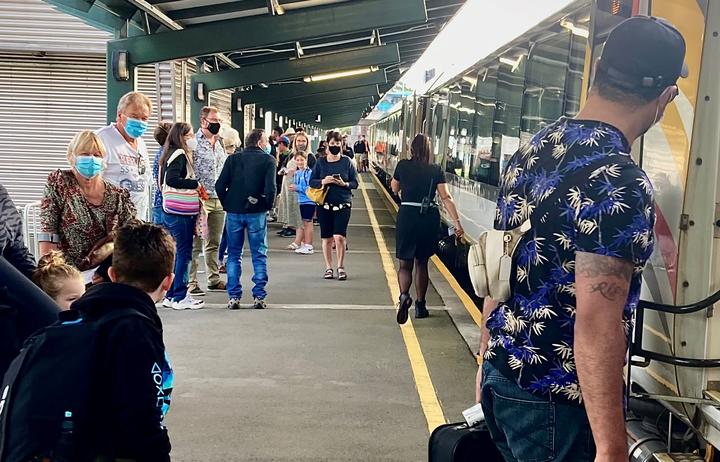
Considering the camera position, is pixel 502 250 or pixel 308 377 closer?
pixel 502 250

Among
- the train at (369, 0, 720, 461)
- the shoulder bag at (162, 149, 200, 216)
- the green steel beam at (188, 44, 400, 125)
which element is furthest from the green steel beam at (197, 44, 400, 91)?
the train at (369, 0, 720, 461)

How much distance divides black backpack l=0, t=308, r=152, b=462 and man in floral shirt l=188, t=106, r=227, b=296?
5880mm

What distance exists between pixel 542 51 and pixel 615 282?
16.9 ft

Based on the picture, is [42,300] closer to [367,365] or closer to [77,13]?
[367,365]

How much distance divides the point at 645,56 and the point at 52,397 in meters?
1.78

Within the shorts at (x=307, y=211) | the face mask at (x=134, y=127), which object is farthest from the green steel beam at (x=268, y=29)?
the face mask at (x=134, y=127)

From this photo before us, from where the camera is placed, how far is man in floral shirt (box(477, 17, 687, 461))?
1919 mm

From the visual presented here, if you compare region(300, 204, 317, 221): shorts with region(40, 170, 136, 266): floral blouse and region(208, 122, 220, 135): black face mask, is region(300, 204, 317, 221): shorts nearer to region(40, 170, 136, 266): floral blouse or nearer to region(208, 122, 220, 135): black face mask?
region(208, 122, 220, 135): black face mask

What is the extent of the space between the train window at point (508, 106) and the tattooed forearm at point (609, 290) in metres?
5.39

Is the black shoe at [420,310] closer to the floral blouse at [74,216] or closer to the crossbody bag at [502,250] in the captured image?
the floral blouse at [74,216]

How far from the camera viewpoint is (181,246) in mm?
7688

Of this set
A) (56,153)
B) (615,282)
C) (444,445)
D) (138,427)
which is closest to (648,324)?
(444,445)

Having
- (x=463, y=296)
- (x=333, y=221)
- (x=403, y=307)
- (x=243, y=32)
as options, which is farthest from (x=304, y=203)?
(x=403, y=307)

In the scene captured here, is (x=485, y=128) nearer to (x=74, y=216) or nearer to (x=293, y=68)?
(x=74, y=216)
